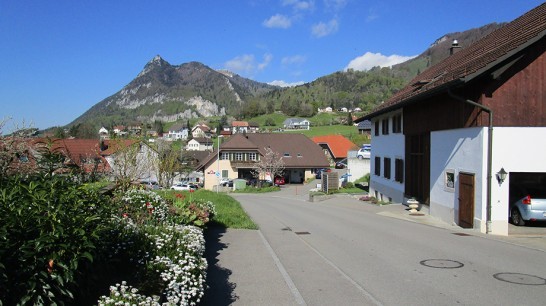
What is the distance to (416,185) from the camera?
23.9 meters

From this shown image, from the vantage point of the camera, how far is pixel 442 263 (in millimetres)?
10516

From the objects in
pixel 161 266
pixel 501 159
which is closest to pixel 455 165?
pixel 501 159

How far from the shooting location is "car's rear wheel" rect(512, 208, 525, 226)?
16.4 meters

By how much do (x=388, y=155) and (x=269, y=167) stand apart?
118ft

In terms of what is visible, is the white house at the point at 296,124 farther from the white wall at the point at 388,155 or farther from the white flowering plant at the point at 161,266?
the white flowering plant at the point at 161,266

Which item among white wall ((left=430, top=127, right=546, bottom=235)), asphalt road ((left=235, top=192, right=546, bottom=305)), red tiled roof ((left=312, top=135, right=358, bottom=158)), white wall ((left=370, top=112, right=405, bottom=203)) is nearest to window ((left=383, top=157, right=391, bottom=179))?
white wall ((left=370, top=112, right=405, bottom=203))

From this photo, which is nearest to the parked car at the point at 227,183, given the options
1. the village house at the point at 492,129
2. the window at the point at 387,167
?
the window at the point at 387,167

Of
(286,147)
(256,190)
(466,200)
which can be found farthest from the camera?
(286,147)

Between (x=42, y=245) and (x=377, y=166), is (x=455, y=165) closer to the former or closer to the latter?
(x=377, y=166)

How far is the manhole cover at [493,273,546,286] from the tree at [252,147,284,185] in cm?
5516

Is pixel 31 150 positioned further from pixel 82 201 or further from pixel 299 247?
pixel 299 247

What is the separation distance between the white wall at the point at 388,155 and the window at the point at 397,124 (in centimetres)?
26

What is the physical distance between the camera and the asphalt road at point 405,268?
307 inches

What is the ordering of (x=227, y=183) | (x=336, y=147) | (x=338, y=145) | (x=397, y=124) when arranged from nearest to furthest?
(x=397, y=124), (x=227, y=183), (x=336, y=147), (x=338, y=145)
